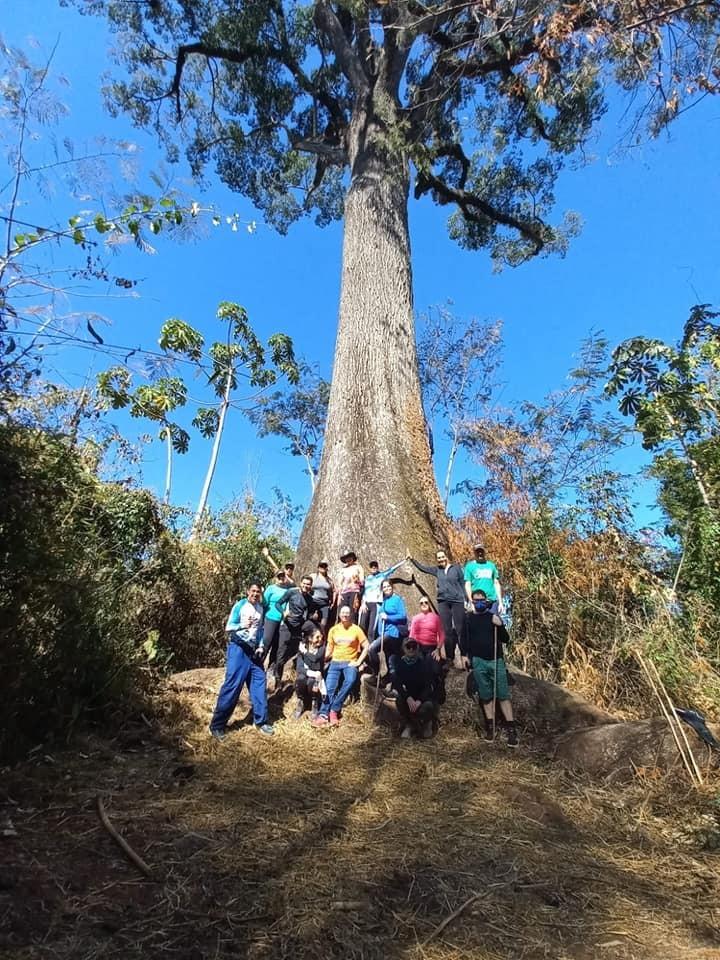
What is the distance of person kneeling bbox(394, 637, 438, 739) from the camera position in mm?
5684

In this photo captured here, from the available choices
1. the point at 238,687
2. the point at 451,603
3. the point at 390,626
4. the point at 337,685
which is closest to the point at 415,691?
the point at 337,685

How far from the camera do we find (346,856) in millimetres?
3365

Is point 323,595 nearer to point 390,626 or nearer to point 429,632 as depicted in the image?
point 390,626

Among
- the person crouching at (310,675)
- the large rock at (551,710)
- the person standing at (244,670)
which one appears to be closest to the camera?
the person standing at (244,670)

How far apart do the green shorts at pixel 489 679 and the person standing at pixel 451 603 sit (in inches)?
39.1

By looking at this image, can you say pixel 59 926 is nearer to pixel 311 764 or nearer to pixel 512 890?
pixel 512 890

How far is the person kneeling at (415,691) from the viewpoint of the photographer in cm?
568

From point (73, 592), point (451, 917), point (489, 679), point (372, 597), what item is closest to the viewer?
point (451, 917)

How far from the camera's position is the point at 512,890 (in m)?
3.11

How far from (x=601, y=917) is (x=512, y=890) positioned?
1.40 feet

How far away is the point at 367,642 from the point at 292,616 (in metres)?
0.95

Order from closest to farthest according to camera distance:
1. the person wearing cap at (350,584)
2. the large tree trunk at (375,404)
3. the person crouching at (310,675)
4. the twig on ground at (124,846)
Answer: the twig on ground at (124,846) < the person crouching at (310,675) < the person wearing cap at (350,584) < the large tree trunk at (375,404)

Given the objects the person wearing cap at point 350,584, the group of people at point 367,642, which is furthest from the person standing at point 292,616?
the person wearing cap at point 350,584

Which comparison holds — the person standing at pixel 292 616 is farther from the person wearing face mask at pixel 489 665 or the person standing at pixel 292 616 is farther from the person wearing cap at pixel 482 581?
the person wearing face mask at pixel 489 665
